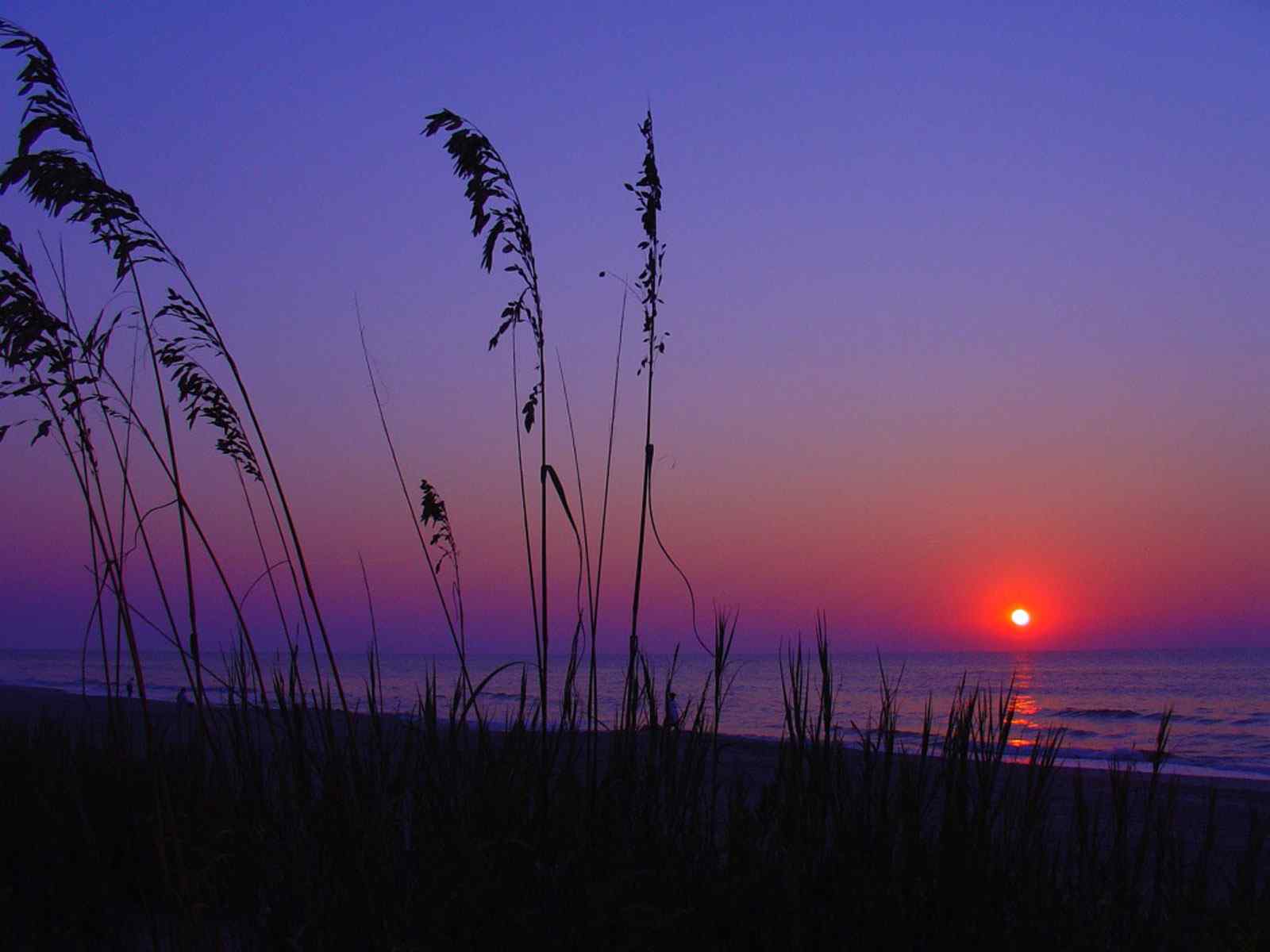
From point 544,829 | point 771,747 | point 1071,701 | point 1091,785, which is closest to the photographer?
point 544,829

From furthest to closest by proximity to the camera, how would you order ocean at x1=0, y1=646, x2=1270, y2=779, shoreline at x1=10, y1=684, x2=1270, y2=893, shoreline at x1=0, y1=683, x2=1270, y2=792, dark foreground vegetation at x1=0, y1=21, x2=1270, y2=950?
shoreline at x1=0, y1=683, x2=1270, y2=792
ocean at x1=0, y1=646, x2=1270, y2=779
shoreline at x1=10, y1=684, x2=1270, y2=893
dark foreground vegetation at x1=0, y1=21, x2=1270, y2=950

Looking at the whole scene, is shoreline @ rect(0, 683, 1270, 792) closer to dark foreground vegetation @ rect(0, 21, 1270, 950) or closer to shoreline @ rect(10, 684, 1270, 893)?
shoreline @ rect(10, 684, 1270, 893)

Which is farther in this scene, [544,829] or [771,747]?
[771,747]

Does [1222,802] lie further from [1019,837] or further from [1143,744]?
[1143,744]

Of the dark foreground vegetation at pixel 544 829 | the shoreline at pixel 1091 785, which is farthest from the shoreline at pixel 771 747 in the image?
the dark foreground vegetation at pixel 544 829

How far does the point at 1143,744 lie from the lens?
2028 centimetres

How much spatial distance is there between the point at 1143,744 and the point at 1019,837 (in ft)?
68.1

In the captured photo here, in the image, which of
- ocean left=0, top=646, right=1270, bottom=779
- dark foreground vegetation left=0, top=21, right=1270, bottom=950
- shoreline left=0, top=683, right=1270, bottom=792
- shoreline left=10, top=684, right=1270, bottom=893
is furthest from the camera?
shoreline left=0, top=683, right=1270, bottom=792

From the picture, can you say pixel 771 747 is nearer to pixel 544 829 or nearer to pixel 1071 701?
pixel 544 829

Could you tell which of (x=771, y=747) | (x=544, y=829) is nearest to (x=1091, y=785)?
(x=771, y=747)

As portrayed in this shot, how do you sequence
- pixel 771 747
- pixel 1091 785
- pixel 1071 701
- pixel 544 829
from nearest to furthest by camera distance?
pixel 544 829
pixel 1091 785
pixel 771 747
pixel 1071 701

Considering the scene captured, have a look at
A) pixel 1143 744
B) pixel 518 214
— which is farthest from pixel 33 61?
pixel 1143 744

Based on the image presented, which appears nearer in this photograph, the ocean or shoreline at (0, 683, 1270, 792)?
the ocean

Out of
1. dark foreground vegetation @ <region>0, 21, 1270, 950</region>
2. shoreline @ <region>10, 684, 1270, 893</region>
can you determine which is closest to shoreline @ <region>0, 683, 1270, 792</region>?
shoreline @ <region>10, 684, 1270, 893</region>
